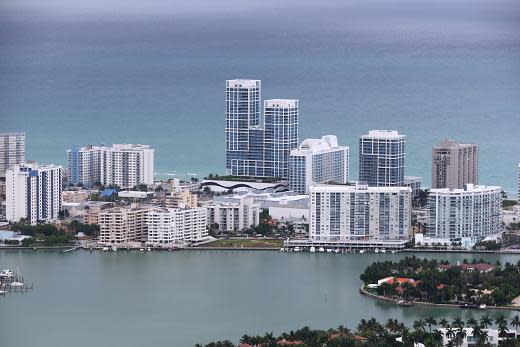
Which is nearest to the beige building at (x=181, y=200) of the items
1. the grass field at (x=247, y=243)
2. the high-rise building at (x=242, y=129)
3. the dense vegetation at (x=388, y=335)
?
the grass field at (x=247, y=243)

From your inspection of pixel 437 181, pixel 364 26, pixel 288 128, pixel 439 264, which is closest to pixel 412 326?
pixel 439 264

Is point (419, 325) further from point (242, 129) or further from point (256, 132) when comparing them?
point (242, 129)

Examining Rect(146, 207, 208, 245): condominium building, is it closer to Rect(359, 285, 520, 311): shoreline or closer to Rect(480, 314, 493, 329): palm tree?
Rect(359, 285, 520, 311): shoreline

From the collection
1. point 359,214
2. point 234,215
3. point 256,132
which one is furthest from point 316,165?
point 359,214

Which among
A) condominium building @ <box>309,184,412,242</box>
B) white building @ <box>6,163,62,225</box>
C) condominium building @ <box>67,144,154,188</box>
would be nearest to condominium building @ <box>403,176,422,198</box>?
condominium building @ <box>309,184,412,242</box>

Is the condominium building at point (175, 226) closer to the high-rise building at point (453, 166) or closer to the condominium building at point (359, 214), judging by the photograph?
the condominium building at point (359, 214)
